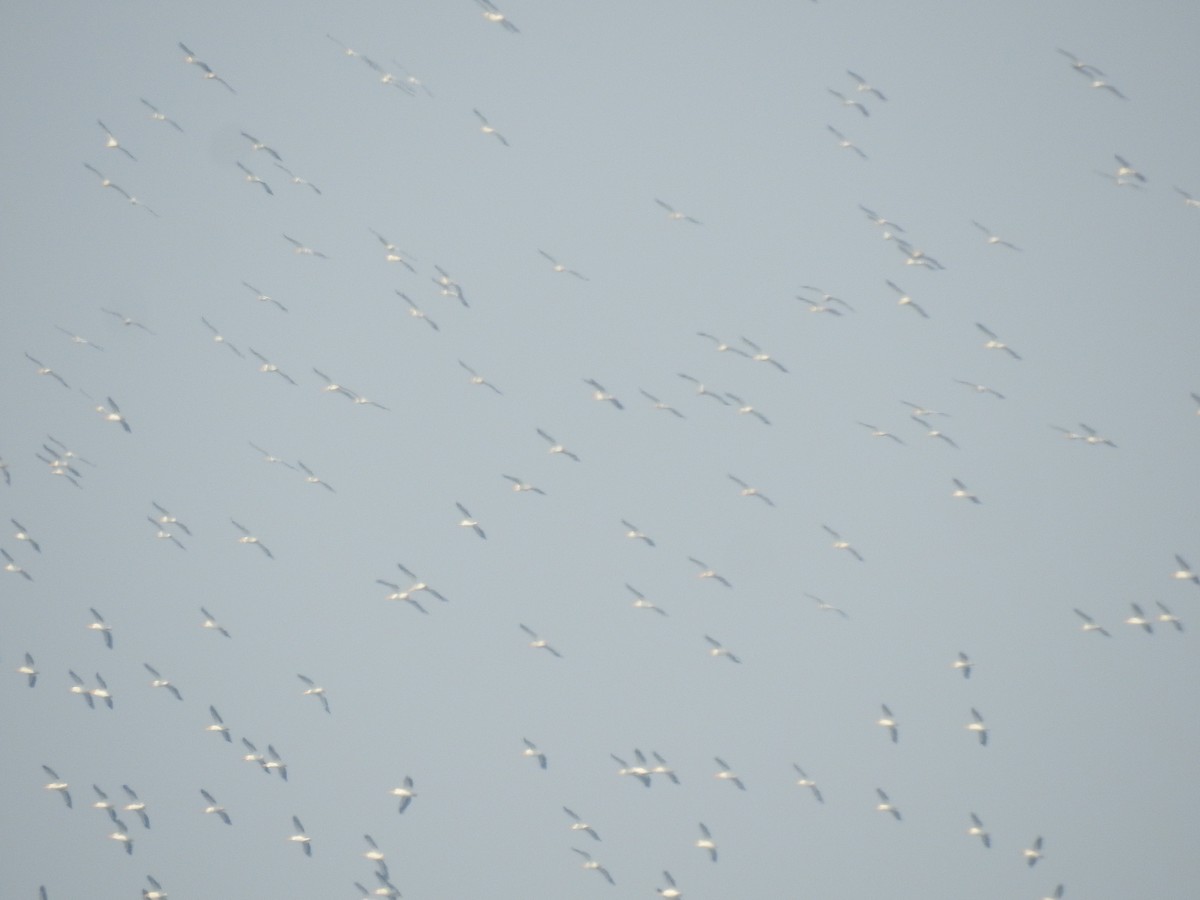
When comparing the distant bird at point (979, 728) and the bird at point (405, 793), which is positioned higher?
the distant bird at point (979, 728)

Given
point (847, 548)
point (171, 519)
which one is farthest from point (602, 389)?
point (171, 519)

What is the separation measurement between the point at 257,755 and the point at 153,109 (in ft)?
99.8

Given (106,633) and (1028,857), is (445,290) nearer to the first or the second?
(106,633)

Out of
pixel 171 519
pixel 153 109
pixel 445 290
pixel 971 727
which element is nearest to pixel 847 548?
pixel 971 727

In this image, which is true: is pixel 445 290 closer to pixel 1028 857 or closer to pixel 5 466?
pixel 5 466

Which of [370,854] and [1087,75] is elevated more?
[1087,75]

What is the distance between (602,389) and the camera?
289 ft

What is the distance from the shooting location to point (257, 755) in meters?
92.9

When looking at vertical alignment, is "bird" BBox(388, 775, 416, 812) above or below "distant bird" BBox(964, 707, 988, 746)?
below

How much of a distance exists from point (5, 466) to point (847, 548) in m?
41.4

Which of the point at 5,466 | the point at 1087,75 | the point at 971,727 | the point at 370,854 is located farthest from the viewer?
the point at 5,466

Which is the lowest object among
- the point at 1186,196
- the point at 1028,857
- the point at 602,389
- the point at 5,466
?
the point at 5,466

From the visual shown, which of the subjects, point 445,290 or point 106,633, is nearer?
point 445,290

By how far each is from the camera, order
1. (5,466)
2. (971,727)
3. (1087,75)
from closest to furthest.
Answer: (1087,75), (971,727), (5,466)
